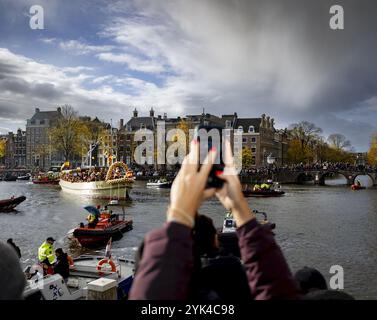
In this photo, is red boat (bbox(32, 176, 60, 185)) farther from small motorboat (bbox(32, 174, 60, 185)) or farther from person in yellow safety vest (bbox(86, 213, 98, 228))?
person in yellow safety vest (bbox(86, 213, 98, 228))

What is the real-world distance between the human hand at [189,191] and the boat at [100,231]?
19.6 metres

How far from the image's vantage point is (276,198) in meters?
45.6

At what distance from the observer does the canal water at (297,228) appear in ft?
57.8

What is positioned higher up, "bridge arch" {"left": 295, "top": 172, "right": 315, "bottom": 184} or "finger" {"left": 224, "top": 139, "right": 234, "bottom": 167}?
"finger" {"left": 224, "top": 139, "right": 234, "bottom": 167}

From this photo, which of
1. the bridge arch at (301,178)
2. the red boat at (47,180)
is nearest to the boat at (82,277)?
the red boat at (47,180)

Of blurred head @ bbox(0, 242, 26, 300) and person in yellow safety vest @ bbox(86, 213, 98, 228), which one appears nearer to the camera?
blurred head @ bbox(0, 242, 26, 300)

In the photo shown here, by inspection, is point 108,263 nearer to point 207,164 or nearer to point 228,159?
point 228,159

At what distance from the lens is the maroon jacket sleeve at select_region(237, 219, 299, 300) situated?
5.96 ft

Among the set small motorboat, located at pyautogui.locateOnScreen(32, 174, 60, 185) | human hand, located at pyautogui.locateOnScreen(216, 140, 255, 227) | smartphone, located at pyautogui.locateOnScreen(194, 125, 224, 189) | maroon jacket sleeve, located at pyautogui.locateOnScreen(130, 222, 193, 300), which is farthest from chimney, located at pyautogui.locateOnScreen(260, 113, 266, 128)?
maroon jacket sleeve, located at pyautogui.locateOnScreen(130, 222, 193, 300)

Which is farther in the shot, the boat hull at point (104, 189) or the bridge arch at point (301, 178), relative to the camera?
the bridge arch at point (301, 178)

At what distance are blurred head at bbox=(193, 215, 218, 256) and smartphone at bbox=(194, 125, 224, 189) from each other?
41 centimetres

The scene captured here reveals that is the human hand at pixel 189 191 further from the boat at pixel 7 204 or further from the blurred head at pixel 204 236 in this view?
the boat at pixel 7 204

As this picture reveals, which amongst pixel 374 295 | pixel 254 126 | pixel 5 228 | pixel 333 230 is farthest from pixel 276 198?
pixel 254 126
